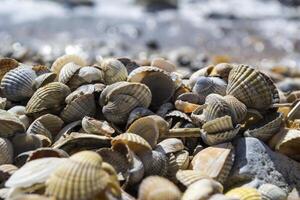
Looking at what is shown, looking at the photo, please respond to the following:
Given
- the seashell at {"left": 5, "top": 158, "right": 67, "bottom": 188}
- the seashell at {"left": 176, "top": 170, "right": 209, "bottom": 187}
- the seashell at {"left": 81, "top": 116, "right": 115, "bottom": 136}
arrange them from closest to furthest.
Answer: the seashell at {"left": 5, "top": 158, "right": 67, "bottom": 188}, the seashell at {"left": 176, "top": 170, "right": 209, "bottom": 187}, the seashell at {"left": 81, "top": 116, "right": 115, "bottom": 136}

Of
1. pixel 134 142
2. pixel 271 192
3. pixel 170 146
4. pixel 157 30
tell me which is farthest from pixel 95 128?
pixel 157 30

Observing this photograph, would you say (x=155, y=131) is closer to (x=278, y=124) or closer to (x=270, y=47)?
(x=278, y=124)

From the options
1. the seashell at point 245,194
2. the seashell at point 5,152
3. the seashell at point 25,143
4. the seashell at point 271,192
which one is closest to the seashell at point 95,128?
the seashell at point 25,143

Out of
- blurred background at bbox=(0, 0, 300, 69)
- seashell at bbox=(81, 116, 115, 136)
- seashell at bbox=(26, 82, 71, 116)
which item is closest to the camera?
seashell at bbox=(81, 116, 115, 136)

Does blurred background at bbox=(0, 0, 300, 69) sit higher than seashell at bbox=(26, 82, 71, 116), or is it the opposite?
seashell at bbox=(26, 82, 71, 116)

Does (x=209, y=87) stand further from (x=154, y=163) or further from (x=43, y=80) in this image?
(x=43, y=80)

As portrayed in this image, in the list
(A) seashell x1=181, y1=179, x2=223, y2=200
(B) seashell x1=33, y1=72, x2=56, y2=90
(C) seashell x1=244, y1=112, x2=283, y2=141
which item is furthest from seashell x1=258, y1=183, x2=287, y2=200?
(B) seashell x1=33, y1=72, x2=56, y2=90

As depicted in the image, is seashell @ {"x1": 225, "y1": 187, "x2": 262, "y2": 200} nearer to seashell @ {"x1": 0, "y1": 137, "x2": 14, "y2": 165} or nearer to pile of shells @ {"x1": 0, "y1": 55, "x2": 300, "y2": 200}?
pile of shells @ {"x1": 0, "y1": 55, "x2": 300, "y2": 200}
